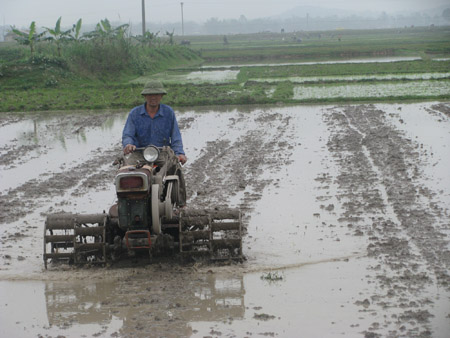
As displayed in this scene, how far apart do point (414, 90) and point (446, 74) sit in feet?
20.9

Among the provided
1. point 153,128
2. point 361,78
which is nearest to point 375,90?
point 361,78

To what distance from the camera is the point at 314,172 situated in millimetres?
10500

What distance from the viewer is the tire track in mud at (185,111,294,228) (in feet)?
29.7

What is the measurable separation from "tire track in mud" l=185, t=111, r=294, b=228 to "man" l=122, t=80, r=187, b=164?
1701mm

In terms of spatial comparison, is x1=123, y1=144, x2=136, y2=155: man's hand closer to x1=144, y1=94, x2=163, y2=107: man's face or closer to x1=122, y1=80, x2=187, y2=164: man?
x1=122, y1=80, x2=187, y2=164: man

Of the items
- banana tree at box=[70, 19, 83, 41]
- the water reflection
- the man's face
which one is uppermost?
banana tree at box=[70, 19, 83, 41]

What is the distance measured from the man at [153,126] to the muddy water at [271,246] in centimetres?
130

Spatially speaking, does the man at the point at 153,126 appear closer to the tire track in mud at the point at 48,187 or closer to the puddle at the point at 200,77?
the tire track in mud at the point at 48,187

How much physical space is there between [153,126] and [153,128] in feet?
0.07

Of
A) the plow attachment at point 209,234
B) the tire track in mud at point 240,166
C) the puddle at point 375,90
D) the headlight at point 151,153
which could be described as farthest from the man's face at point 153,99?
the puddle at point 375,90

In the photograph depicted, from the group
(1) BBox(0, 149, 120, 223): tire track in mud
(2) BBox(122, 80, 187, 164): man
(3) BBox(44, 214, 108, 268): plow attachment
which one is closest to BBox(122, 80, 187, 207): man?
(2) BBox(122, 80, 187, 164): man

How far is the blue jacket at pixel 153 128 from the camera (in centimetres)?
685

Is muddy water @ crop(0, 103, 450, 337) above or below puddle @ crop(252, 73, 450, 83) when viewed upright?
below

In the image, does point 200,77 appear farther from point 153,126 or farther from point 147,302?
point 147,302
